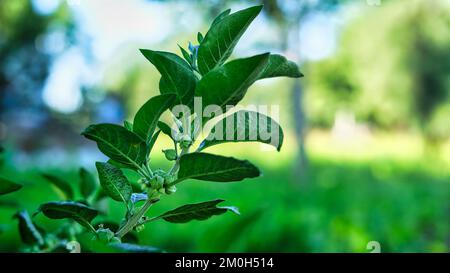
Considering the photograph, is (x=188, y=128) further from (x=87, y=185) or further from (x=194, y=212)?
(x=87, y=185)

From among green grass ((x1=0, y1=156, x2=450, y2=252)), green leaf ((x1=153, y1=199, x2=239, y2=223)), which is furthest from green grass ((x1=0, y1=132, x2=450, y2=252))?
green leaf ((x1=153, y1=199, x2=239, y2=223))

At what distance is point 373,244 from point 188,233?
1502 mm

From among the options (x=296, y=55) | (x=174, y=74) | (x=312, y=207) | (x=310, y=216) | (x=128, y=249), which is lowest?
(x=128, y=249)

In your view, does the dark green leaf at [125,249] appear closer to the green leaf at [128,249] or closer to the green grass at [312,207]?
the green leaf at [128,249]

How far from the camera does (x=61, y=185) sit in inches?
20.4

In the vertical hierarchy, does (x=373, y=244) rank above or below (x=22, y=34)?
below

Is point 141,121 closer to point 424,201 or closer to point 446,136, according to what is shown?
point 424,201

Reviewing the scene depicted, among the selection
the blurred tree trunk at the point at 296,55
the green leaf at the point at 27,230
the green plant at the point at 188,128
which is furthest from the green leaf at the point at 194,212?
the blurred tree trunk at the point at 296,55

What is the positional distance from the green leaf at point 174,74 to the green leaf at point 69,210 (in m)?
0.09

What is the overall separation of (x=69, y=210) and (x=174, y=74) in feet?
0.35

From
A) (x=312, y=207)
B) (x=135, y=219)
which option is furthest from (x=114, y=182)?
(x=312, y=207)

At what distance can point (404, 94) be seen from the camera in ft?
22.2

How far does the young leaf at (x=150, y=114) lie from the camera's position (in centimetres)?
30
